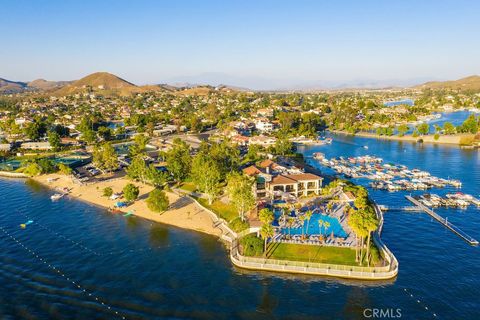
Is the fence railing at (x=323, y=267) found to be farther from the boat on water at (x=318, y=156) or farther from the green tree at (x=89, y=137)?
the green tree at (x=89, y=137)

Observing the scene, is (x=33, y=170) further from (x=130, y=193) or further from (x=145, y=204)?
(x=145, y=204)

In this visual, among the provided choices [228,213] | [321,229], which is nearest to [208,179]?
[228,213]

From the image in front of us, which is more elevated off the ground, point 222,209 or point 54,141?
point 54,141

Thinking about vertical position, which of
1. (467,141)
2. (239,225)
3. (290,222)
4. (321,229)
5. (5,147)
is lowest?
(321,229)

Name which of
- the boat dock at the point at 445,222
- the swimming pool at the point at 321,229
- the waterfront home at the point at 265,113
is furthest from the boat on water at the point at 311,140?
the swimming pool at the point at 321,229

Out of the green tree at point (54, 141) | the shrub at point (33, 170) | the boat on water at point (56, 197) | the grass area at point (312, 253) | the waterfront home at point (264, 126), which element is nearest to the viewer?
the grass area at point (312, 253)

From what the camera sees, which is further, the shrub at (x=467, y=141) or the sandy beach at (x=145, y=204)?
the shrub at (x=467, y=141)

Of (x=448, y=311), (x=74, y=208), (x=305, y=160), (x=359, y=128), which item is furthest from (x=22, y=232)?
(x=359, y=128)

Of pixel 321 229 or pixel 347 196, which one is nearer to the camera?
pixel 321 229
